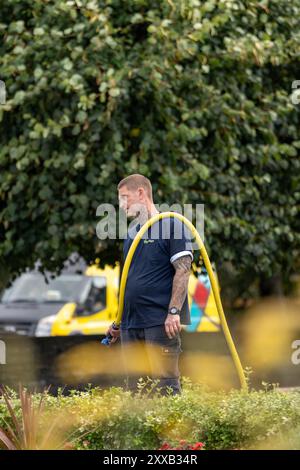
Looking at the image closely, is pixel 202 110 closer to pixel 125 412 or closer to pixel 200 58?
pixel 200 58

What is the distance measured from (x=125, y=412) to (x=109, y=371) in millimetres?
5407

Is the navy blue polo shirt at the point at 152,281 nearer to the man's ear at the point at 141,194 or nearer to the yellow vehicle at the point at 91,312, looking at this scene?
the man's ear at the point at 141,194

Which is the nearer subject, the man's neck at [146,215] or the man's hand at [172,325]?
the man's hand at [172,325]

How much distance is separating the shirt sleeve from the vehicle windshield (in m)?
10.1

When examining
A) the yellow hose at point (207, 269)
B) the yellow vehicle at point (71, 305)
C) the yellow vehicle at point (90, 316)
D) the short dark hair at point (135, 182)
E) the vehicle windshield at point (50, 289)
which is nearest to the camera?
the yellow hose at point (207, 269)

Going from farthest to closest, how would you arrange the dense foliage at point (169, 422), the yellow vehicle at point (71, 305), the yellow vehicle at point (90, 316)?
the yellow vehicle at point (71, 305), the yellow vehicle at point (90, 316), the dense foliage at point (169, 422)

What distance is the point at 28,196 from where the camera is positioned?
38.5 ft

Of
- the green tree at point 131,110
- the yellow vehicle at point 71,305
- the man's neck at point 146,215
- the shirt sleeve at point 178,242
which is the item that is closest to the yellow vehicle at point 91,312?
the yellow vehicle at point 71,305

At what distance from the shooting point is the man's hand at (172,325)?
7.56m

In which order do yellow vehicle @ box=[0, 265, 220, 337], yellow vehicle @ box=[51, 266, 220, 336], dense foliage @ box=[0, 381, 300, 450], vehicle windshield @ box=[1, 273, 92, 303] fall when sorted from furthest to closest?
vehicle windshield @ box=[1, 273, 92, 303] < yellow vehicle @ box=[0, 265, 220, 337] < yellow vehicle @ box=[51, 266, 220, 336] < dense foliage @ box=[0, 381, 300, 450]

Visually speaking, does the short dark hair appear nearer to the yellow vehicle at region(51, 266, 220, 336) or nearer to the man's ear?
the man's ear

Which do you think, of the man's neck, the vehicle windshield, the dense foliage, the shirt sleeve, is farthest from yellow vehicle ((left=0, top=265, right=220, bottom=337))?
the dense foliage

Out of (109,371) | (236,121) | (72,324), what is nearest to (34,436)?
(109,371)

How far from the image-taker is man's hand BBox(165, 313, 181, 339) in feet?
24.8
